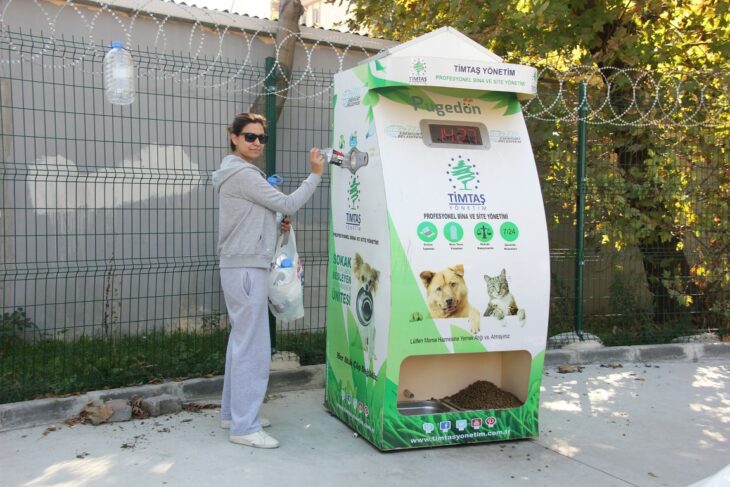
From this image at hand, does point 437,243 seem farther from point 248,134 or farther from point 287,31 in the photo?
point 287,31

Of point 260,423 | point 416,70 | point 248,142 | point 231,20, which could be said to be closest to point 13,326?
point 260,423

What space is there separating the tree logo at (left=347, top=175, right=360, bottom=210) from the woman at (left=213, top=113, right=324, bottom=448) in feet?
0.86

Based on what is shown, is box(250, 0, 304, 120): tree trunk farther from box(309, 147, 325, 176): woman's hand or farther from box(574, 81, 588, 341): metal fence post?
box(574, 81, 588, 341): metal fence post

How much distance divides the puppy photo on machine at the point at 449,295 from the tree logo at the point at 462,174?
0.50m

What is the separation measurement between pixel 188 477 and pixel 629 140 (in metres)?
5.62

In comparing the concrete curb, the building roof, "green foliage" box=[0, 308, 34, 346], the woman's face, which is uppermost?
the building roof

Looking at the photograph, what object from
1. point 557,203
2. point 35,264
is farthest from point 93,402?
point 557,203

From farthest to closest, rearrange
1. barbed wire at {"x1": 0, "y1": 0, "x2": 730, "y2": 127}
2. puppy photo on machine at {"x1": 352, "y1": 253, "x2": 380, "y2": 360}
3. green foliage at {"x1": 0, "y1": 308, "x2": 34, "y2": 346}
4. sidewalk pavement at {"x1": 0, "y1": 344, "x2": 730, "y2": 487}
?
barbed wire at {"x1": 0, "y1": 0, "x2": 730, "y2": 127}, green foliage at {"x1": 0, "y1": 308, "x2": 34, "y2": 346}, puppy photo on machine at {"x1": 352, "y1": 253, "x2": 380, "y2": 360}, sidewalk pavement at {"x1": 0, "y1": 344, "x2": 730, "y2": 487}

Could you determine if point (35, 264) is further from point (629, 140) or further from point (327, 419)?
point (629, 140)

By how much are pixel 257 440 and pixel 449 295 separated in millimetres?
1485

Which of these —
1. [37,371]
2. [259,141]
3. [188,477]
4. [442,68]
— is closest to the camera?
[188,477]

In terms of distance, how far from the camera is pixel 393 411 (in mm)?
4496

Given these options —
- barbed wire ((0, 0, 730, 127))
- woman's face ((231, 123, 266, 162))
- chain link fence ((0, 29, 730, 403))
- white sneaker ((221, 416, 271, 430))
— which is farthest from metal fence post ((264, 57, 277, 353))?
woman's face ((231, 123, 266, 162))

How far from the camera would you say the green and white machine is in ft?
14.6
